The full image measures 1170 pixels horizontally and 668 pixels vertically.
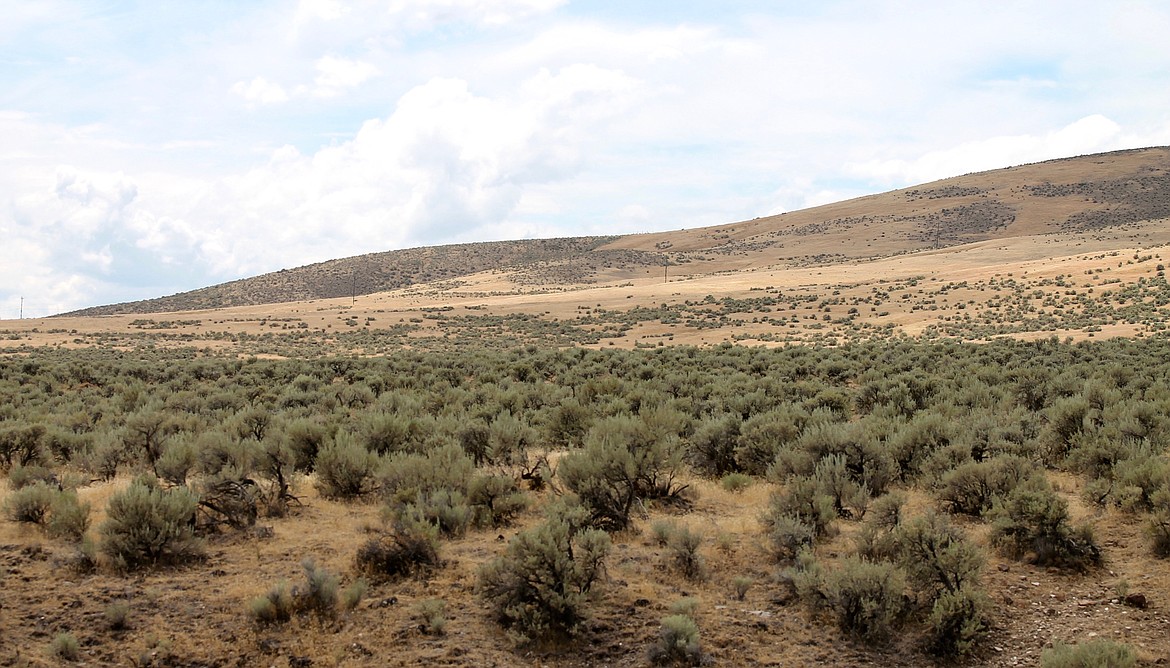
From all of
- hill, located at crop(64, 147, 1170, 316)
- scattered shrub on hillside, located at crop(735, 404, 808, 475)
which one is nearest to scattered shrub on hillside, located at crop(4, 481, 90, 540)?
scattered shrub on hillside, located at crop(735, 404, 808, 475)

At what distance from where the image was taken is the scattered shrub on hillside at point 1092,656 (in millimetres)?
6363

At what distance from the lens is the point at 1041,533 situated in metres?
8.83

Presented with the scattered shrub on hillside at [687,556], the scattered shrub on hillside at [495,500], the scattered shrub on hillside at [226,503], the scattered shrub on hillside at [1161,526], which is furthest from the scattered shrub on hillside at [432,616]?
the scattered shrub on hillside at [1161,526]

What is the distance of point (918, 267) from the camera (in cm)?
8162

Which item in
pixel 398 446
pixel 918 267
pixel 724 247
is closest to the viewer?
pixel 398 446

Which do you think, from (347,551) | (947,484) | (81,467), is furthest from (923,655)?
(81,467)

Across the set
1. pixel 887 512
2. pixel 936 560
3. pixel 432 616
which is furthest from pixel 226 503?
pixel 936 560

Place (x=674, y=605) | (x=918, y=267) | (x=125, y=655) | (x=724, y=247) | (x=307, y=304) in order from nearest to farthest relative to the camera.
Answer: (x=125, y=655), (x=674, y=605), (x=918, y=267), (x=307, y=304), (x=724, y=247)

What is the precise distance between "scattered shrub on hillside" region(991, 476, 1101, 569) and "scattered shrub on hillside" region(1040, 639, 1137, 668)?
6.46 ft

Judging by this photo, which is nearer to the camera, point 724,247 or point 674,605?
point 674,605

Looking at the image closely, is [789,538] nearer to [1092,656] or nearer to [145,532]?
[1092,656]

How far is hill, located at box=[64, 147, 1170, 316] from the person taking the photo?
391 ft

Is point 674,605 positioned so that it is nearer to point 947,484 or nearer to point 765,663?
point 765,663

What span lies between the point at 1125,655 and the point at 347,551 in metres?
7.32
